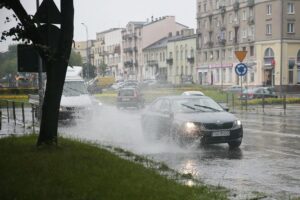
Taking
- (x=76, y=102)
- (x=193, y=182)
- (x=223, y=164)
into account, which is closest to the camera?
(x=193, y=182)

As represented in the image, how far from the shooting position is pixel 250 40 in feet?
248

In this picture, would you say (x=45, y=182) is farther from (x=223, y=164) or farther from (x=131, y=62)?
(x=131, y=62)

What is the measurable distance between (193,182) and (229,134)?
210 inches

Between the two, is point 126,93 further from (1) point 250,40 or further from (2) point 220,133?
(1) point 250,40

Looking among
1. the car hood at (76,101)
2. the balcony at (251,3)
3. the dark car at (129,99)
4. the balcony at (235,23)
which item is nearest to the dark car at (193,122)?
the car hood at (76,101)

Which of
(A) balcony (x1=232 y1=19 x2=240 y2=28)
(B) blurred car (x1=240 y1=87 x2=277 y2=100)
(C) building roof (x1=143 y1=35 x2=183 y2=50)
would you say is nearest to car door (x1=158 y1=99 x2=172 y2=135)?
(B) blurred car (x1=240 y1=87 x2=277 y2=100)

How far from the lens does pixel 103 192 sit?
7195 millimetres

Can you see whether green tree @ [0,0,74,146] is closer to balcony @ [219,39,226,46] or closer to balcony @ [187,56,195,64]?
balcony @ [219,39,226,46]

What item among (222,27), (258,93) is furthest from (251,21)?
(258,93)

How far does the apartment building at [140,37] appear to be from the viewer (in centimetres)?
11631

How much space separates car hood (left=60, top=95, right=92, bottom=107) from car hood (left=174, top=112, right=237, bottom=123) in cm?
973

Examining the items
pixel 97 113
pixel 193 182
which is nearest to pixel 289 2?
pixel 97 113

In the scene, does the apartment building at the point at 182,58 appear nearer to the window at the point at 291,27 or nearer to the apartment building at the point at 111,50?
the window at the point at 291,27

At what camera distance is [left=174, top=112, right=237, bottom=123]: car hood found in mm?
13742
